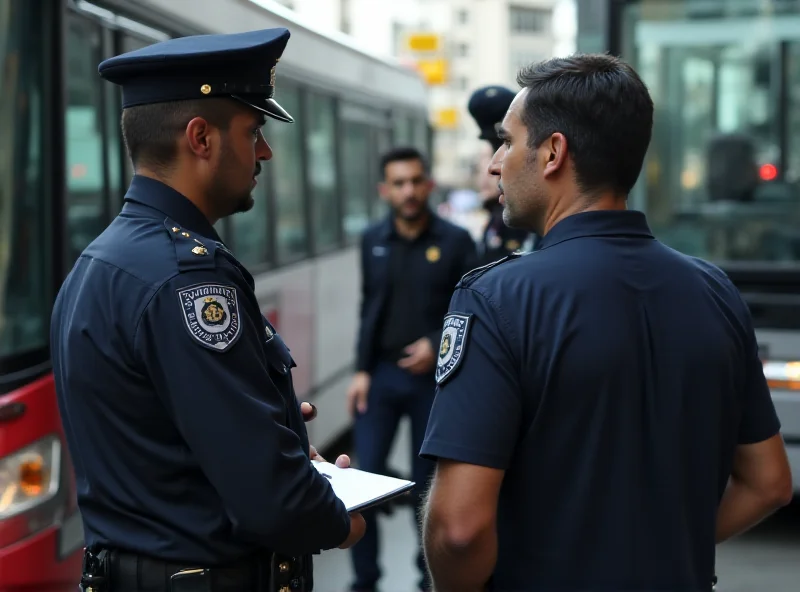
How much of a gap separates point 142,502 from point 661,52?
5392 millimetres

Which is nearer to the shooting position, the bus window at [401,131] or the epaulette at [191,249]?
the epaulette at [191,249]

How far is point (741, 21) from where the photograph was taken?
22.4ft

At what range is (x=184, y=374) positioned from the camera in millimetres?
2123

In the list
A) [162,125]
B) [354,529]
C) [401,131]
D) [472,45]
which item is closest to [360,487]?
[354,529]

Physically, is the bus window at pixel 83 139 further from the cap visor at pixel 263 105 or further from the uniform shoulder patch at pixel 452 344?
the uniform shoulder patch at pixel 452 344

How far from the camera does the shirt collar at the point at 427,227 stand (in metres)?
5.68

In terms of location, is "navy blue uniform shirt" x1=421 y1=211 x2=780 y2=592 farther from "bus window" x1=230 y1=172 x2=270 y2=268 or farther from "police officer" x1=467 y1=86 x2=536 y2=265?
"bus window" x1=230 y1=172 x2=270 y2=268

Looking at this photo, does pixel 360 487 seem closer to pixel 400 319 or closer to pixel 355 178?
pixel 400 319

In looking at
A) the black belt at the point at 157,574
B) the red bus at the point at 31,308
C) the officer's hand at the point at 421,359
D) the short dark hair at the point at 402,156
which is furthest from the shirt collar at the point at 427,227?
the black belt at the point at 157,574

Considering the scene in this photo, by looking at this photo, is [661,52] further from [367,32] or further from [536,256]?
[367,32]

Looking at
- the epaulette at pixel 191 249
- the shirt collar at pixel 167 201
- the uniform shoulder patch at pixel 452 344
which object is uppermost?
the shirt collar at pixel 167 201

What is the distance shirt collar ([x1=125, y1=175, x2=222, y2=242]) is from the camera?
2.33 metres

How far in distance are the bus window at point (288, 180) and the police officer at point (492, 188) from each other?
6.26 feet

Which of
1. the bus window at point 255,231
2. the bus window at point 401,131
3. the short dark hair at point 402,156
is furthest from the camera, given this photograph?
the bus window at point 401,131
